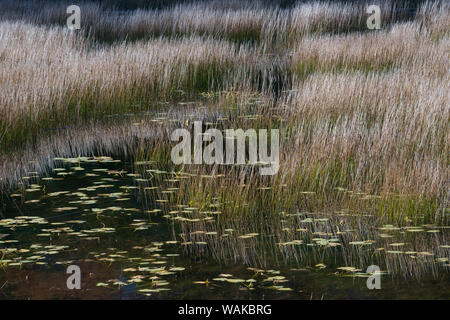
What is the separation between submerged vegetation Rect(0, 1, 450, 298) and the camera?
15.9 feet

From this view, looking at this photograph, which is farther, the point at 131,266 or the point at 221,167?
the point at 221,167

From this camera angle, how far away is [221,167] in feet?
22.1

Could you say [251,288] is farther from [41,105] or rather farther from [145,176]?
[41,105]

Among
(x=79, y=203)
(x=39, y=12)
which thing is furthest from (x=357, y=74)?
(x=39, y=12)

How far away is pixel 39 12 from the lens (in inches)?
684

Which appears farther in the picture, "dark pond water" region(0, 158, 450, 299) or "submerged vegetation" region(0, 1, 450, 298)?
"submerged vegetation" region(0, 1, 450, 298)

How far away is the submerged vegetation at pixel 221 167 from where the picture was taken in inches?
190

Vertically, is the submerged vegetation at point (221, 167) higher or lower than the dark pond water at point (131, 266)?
higher

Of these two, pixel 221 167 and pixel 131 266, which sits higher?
pixel 221 167

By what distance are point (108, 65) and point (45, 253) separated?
5791 millimetres

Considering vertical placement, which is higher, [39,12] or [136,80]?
[39,12]

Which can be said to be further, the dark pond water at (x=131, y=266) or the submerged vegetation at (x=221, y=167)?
the submerged vegetation at (x=221, y=167)

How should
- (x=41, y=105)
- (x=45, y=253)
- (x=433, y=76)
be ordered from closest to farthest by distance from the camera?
(x=45, y=253) → (x=41, y=105) → (x=433, y=76)
